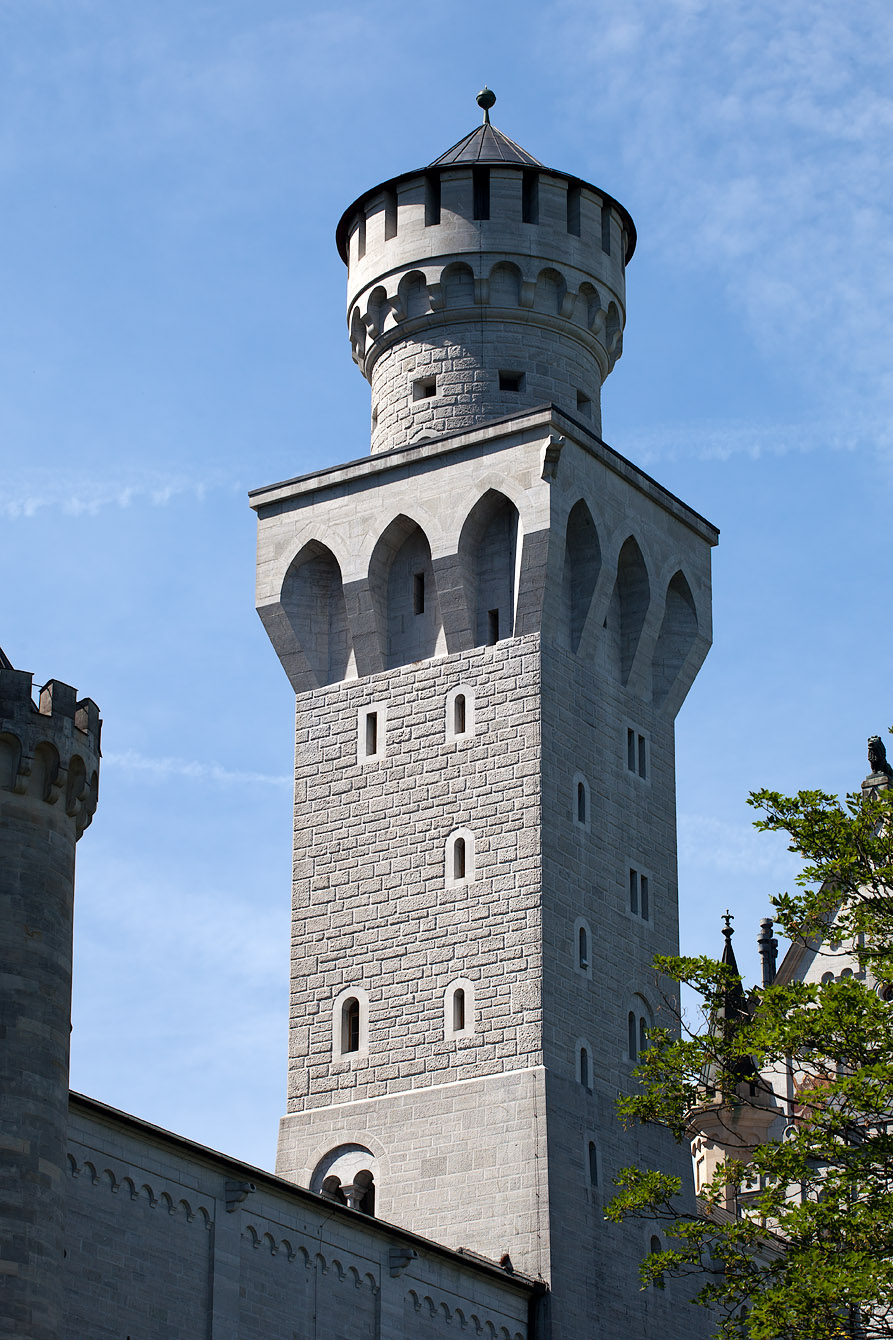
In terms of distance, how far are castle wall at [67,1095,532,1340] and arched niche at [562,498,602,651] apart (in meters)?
12.9

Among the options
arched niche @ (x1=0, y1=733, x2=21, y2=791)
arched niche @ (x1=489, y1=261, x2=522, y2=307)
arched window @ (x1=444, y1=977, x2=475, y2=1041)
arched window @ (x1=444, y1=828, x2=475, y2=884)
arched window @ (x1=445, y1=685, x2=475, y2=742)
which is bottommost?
arched niche @ (x1=0, y1=733, x2=21, y2=791)

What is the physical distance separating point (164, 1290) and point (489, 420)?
19.7 m

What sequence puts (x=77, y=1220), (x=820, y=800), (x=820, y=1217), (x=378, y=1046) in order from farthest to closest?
(x=378, y=1046)
(x=77, y=1220)
(x=820, y=800)
(x=820, y=1217)

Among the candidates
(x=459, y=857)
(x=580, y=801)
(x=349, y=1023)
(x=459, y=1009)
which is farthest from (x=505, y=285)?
(x=349, y=1023)

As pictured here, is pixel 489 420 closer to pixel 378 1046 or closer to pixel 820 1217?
pixel 378 1046

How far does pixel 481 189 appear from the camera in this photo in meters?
48.9

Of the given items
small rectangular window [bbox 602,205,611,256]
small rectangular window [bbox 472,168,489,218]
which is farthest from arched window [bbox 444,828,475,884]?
small rectangular window [bbox 602,205,611,256]

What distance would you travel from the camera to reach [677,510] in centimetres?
4875

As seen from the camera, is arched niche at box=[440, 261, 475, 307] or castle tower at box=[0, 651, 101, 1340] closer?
castle tower at box=[0, 651, 101, 1340]

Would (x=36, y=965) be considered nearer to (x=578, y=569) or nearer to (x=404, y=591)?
(x=404, y=591)

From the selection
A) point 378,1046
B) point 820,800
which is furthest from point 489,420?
point 820,800

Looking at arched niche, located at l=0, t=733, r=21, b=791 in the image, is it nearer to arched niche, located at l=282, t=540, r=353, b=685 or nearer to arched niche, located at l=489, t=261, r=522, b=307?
arched niche, located at l=282, t=540, r=353, b=685

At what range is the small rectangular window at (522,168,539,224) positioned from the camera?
48.8 meters

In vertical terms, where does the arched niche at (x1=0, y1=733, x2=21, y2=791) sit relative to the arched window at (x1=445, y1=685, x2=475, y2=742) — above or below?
below
